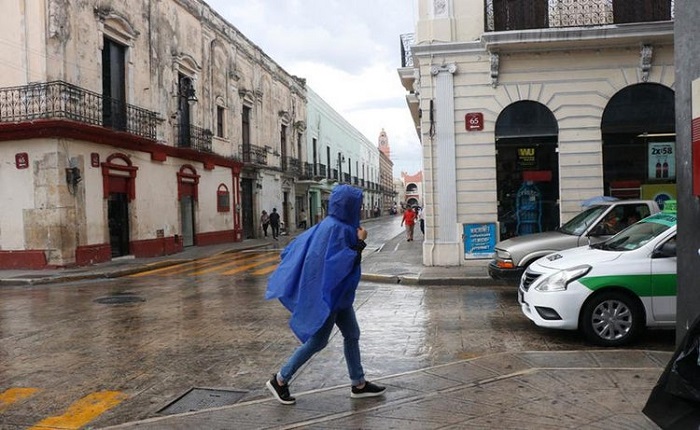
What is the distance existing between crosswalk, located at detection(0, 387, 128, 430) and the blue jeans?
1.51 meters

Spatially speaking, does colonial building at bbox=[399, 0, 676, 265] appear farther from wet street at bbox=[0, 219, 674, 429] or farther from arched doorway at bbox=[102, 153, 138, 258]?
arched doorway at bbox=[102, 153, 138, 258]

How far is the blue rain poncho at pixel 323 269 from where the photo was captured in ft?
13.5

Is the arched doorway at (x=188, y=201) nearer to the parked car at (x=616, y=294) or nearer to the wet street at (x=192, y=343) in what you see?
the wet street at (x=192, y=343)

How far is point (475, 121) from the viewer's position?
1396cm

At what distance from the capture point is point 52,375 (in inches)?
219

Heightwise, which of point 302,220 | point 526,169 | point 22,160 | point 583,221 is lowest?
point 302,220

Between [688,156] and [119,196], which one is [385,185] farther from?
[688,156]

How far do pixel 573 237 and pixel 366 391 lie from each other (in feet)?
20.0

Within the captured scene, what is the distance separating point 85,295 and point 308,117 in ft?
108

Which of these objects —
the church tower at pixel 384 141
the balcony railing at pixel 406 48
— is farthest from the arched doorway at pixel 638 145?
the church tower at pixel 384 141

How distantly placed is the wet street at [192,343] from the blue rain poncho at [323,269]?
1.11m

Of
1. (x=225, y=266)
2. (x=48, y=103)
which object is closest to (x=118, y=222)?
(x=48, y=103)

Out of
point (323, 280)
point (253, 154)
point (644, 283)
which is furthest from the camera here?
point (253, 154)

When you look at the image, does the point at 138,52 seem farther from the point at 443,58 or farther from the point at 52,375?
the point at 52,375
